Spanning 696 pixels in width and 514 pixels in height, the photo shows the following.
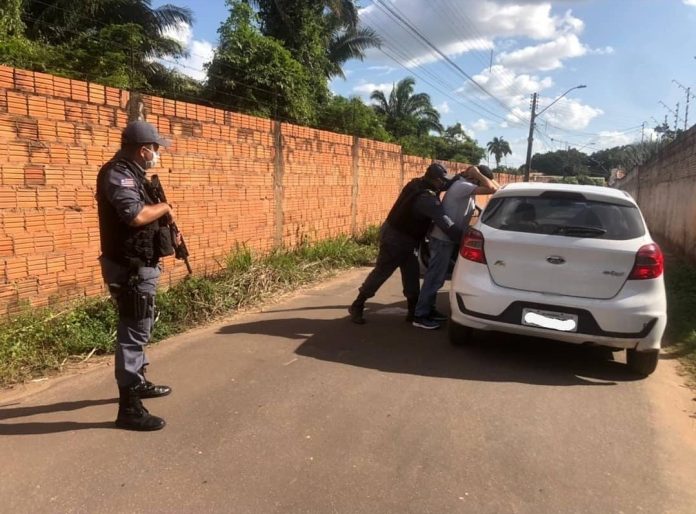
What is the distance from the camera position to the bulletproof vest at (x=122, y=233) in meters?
3.23

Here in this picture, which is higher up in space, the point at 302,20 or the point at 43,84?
the point at 302,20

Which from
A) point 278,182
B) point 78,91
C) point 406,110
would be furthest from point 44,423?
point 406,110

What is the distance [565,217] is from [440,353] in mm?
1524

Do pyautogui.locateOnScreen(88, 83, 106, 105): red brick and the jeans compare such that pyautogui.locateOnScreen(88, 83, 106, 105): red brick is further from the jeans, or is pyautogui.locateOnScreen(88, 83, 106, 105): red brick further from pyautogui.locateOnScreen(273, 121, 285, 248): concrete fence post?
the jeans

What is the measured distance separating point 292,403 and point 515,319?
6.07 ft

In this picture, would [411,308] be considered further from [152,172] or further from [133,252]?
[133,252]

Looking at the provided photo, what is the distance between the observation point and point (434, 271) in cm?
576

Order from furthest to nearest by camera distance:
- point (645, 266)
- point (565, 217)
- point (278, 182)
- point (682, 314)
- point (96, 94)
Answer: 1. point (278, 182)
2. point (682, 314)
3. point (96, 94)
4. point (565, 217)
5. point (645, 266)

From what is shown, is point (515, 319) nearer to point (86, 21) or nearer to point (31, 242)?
point (31, 242)

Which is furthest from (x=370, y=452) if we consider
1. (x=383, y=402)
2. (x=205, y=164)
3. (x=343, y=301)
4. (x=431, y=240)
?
(x=205, y=164)

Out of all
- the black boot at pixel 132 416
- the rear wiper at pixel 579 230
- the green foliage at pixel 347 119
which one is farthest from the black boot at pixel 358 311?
the green foliage at pixel 347 119

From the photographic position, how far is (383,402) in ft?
12.6

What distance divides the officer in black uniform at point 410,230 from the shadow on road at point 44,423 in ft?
9.50

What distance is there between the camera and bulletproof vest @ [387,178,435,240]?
5598mm
